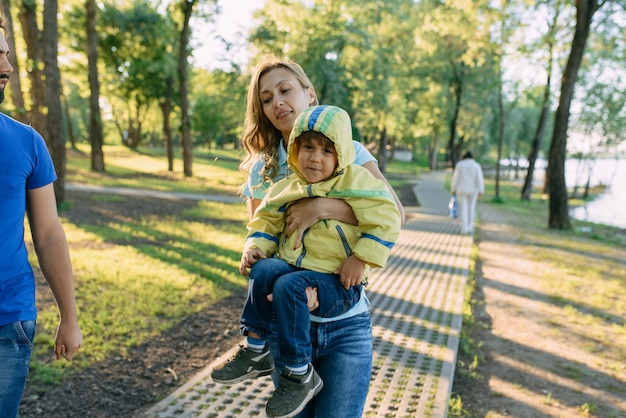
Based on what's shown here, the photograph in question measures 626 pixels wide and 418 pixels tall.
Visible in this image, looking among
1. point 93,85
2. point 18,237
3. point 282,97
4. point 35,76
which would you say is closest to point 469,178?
point 35,76

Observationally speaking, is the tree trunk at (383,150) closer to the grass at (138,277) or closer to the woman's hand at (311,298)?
the grass at (138,277)

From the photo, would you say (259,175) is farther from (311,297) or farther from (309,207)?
(311,297)

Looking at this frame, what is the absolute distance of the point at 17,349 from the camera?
1.86m

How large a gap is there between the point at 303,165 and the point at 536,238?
37.6 ft

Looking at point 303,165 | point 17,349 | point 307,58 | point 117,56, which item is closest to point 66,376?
point 17,349

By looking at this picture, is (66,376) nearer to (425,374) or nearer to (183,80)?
(425,374)

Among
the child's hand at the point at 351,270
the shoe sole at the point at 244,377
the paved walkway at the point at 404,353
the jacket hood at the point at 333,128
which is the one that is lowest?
the paved walkway at the point at 404,353

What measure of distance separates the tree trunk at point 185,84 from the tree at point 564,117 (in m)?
14.6

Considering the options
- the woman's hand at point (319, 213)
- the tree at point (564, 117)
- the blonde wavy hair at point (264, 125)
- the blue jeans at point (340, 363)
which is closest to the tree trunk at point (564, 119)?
the tree at point (564, 117)

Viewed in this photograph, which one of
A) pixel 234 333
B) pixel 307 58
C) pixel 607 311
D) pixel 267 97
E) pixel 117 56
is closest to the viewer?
pixel 267 97

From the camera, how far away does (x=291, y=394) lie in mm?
1831

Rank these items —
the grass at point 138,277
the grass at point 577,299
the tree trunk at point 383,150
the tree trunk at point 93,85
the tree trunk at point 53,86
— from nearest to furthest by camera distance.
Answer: the grass at point 138,277 < the grass at point 577,299 < the tree trunk at point 53,86 < the tree trunk at point 93,85 < the tree trunk at point 383,150

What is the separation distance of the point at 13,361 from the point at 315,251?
1.18 metres

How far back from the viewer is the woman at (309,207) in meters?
1.96
